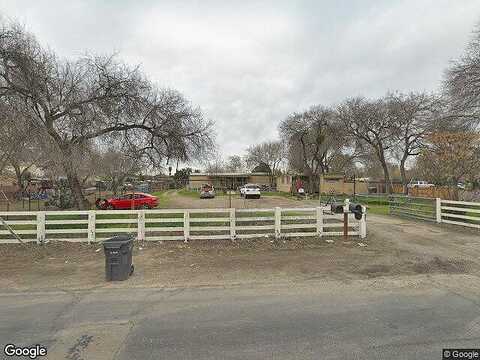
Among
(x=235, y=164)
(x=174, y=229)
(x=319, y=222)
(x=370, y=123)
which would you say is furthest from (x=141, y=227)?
(x=235, y=164)

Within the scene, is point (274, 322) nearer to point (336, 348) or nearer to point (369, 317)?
point (336, 348)

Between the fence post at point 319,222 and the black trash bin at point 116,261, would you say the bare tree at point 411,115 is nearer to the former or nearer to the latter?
the fence post at point 319,222

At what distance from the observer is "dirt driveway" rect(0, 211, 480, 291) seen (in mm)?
7128

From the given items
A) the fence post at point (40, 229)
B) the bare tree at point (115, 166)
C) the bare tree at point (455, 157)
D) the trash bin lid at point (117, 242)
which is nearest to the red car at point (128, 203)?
the bare tree at point (115, 166)

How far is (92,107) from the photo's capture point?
1814cm

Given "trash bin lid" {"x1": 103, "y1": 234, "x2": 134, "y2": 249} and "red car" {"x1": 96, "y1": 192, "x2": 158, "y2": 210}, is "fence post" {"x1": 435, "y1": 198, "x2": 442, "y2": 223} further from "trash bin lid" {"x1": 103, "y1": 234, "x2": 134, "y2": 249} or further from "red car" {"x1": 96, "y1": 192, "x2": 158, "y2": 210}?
"red car" {"x1": 96, "y1": 192, "x2": 158, "y2": 210}

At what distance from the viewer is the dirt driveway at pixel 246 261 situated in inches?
281

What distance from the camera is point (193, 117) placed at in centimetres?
2189

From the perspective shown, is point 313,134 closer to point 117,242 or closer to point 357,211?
point 357,211

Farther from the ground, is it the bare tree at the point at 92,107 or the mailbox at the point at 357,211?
the bare tree at the point at 92,107

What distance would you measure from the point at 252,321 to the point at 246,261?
3.85 metres

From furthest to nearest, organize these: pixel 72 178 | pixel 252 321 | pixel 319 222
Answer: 1. pixel 72 178
2. pixel 319 222
3. pixel 252 321

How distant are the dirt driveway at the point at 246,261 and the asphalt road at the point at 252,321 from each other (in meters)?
0.68

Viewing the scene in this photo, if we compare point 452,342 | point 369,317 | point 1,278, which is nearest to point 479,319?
point 452,342
